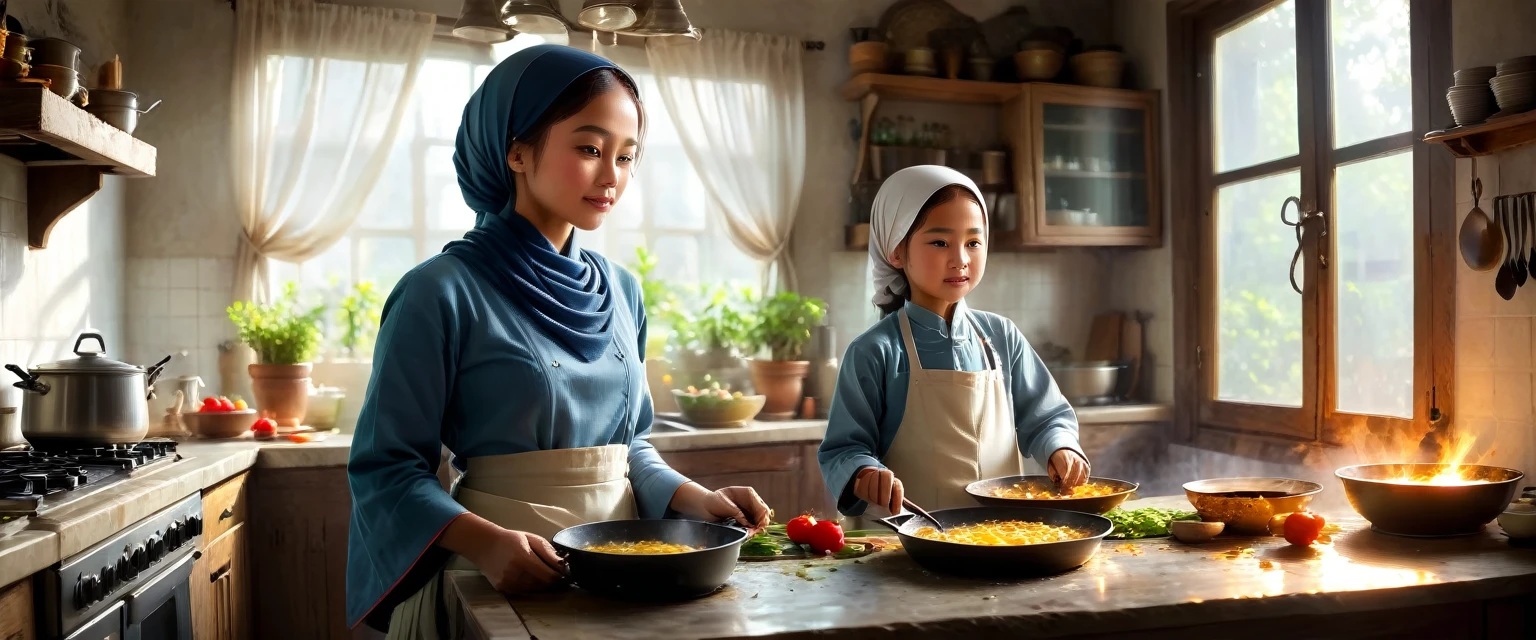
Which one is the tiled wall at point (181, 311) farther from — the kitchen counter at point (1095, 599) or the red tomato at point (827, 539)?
the red tomato at point (827, 539)

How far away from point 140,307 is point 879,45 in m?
3.24

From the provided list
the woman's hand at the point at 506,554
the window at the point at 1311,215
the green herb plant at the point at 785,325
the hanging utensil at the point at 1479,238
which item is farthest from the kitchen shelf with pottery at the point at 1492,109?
the woman's hand at the point at 506,554

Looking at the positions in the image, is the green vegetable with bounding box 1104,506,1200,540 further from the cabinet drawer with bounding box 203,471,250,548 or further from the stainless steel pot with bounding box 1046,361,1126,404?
the stainless steel pot with bounding box 1046,361,1126,404

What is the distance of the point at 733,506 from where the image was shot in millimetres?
1678

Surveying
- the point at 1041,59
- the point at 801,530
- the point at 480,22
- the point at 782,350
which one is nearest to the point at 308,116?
the point at 480,22

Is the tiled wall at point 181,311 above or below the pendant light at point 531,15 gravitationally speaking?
below

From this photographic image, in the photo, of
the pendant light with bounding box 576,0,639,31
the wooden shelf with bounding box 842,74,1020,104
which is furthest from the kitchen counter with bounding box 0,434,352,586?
the wooden shelf with bounding box 842,74,1020,104

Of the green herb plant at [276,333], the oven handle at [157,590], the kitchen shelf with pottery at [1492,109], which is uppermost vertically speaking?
the kitchen shelf with pottery at [1492,109]

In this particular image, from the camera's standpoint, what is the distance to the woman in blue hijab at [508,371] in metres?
1.54

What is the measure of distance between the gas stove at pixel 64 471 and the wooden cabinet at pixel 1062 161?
293 cm

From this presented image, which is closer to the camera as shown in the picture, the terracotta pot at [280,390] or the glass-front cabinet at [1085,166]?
the terracotta pot at [280,390]

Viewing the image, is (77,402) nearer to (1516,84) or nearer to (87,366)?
(87,366)

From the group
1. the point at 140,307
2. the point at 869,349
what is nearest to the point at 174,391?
the point at 140,307

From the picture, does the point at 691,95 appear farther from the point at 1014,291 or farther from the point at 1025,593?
the point at 1025,593
